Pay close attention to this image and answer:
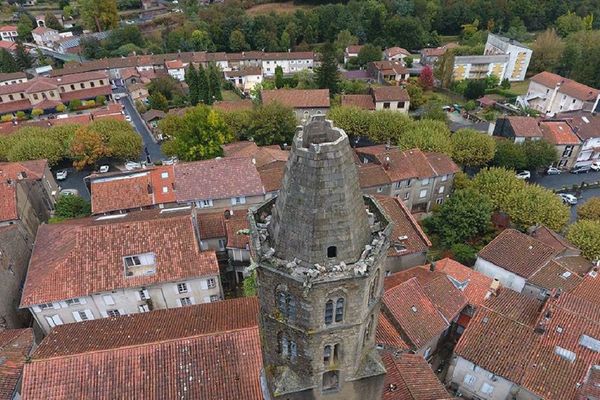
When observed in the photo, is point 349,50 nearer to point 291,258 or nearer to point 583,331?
point 583,331

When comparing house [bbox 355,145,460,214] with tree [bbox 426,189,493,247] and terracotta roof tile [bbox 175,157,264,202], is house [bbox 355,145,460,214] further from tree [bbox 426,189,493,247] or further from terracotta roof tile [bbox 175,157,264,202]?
terracotta roof tile [bbox 175,157,264,202]

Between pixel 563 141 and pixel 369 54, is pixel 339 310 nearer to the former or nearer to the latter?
pixel 563 141

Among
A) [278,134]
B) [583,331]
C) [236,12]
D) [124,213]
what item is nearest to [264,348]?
[583,331]

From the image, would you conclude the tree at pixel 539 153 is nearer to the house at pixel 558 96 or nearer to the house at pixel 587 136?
the house at pixel 587 136

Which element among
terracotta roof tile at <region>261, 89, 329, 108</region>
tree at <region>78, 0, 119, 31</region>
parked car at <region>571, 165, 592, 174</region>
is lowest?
parked car at <region>571, 165, 592, 174</region>

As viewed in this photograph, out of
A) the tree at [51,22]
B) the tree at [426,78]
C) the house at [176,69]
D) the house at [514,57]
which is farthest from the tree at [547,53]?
the tree at [51,22]

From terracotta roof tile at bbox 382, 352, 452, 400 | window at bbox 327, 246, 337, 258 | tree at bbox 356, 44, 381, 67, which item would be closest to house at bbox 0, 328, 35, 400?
terracotta roof tile at bbox 382, 352, 452, 400
